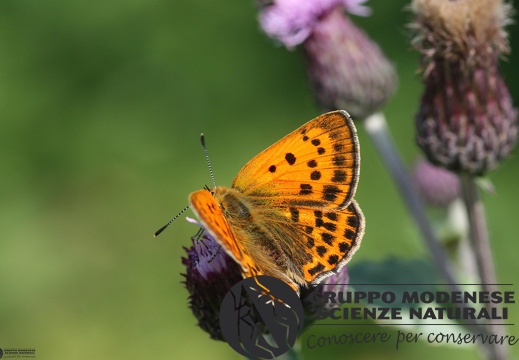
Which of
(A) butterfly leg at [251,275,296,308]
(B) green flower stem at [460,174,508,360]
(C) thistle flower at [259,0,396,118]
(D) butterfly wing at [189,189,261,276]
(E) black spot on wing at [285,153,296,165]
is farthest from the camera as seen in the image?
(C) thistle flower at [259,0,396,118]

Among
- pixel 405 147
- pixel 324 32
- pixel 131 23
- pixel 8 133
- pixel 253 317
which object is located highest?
pixel 131 23

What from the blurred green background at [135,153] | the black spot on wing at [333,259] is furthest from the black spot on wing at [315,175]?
the blurred green background at [135,153]

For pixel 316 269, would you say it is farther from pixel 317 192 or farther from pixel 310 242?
pixel 317 192

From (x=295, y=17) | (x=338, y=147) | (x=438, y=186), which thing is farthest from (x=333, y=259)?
(x=438, y=186)

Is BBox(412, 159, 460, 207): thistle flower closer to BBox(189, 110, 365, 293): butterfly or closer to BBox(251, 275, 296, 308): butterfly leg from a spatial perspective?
BBox(189, 110, 365, 293): butterfly

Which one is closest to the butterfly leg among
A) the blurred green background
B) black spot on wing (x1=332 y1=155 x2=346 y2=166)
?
black spot on wing (x1=332 y1=155 x2=346 y2=166)

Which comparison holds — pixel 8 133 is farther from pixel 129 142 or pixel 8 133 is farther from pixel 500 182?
pixel 500 182

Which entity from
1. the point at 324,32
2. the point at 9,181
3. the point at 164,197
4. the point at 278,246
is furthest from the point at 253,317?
the point at 9,181
